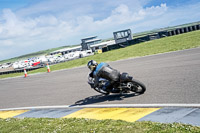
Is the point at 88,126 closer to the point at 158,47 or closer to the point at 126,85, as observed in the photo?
the point at 126,85

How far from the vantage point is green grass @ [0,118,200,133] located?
14.9 feet

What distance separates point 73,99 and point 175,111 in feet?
15.3

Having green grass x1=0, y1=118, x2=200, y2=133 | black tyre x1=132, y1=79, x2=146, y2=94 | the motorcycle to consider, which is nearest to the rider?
the motorcycle

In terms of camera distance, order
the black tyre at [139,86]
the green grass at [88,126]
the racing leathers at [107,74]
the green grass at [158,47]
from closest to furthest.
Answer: the green grass at [88,126]
the black tyre at [139,86]
the racing leathers at [107,74]
the green grass at [158,47]

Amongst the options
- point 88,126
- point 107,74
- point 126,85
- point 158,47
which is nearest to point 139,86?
point 126,85

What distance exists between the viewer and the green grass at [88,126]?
4551 mm

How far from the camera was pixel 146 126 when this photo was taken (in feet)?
16.1

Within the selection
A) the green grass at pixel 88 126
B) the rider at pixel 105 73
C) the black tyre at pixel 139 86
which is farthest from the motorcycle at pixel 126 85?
the green grass at pixel 88 126

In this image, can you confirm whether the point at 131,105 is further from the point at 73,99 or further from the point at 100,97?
the point at 73,99

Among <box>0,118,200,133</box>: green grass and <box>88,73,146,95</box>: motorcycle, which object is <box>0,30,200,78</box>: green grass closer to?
<box>88,73,146,95</box>: motorcycle

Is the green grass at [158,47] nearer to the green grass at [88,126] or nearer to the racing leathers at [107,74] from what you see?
the racing leathers at [107,74]

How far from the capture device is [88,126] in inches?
222

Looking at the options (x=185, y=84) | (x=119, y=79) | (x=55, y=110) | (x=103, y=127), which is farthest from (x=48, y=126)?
(x=185, y=84)

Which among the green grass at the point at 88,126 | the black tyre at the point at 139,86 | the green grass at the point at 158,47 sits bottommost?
the green grass at the point at 88,126
